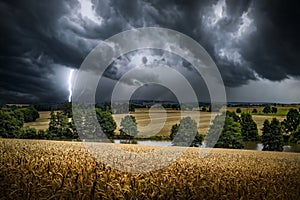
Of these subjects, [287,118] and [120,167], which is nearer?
[120,167]

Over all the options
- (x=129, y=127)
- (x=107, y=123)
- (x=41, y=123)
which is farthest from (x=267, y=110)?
(x=41, y=123)

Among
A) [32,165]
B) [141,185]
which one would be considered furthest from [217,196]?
[32,165]

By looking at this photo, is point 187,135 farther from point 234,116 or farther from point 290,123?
point 290,123

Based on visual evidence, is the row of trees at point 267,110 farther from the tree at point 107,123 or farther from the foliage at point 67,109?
the foliage at point 67,109

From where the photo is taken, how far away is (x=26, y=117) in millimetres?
95875

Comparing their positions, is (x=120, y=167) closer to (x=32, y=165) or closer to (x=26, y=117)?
(x=32, y=165)

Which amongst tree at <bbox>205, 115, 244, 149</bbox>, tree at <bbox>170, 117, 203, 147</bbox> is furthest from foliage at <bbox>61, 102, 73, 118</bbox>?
tree at <bbox>205, 115, 244, 149</bbox>

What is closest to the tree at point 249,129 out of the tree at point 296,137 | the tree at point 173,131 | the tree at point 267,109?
the tree at point 296,137

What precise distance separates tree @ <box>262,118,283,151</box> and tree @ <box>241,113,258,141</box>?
10.9m

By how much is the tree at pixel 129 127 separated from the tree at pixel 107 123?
9.17 feet

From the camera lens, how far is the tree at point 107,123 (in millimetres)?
82812

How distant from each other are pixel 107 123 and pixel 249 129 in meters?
48.7

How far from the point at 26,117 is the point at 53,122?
2034 centimetres

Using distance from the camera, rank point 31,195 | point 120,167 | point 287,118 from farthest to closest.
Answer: point 287,118, point 120,167, point 31,195
